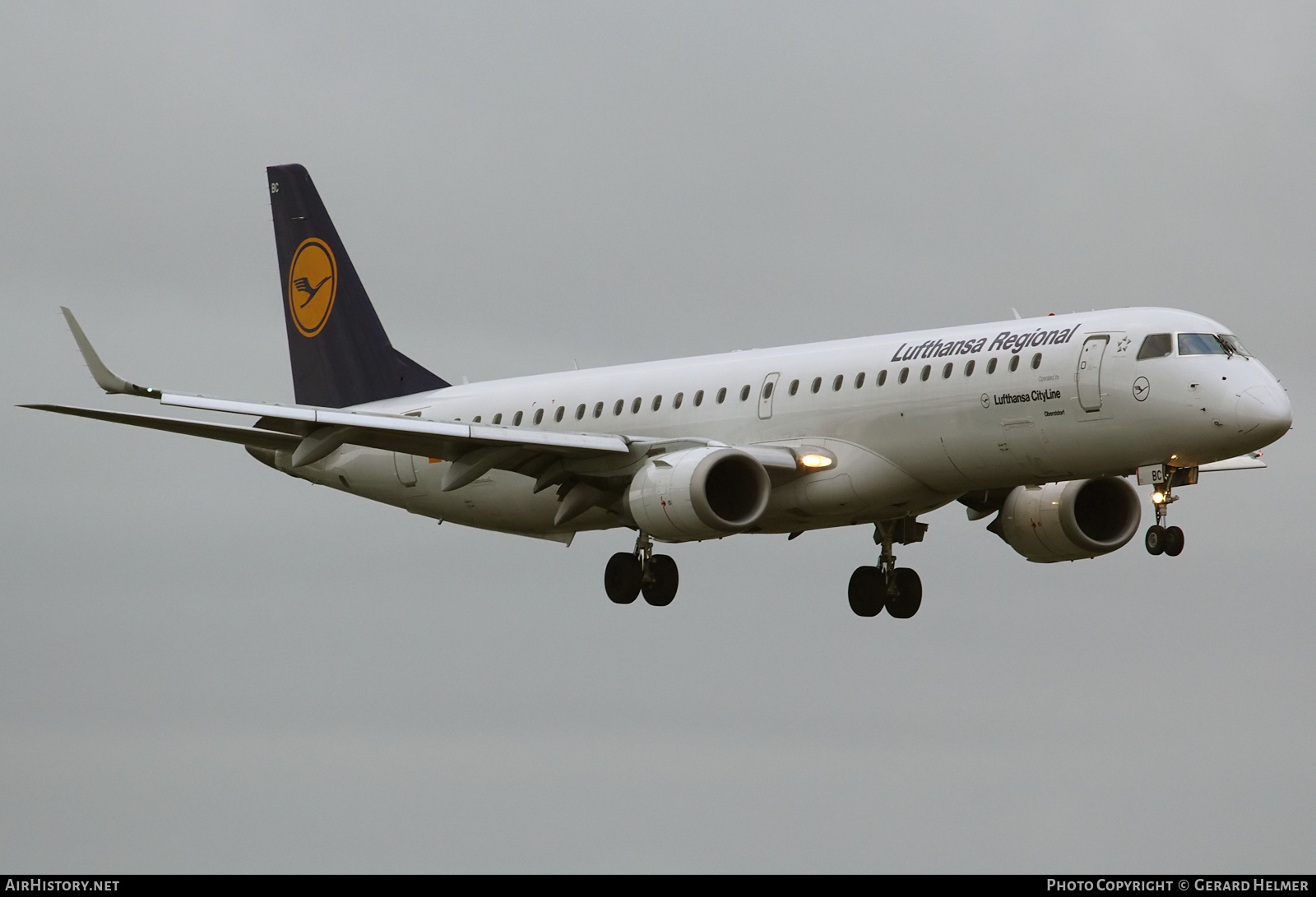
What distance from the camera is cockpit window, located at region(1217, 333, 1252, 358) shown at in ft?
117

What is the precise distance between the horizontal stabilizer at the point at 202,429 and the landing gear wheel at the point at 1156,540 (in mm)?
17859

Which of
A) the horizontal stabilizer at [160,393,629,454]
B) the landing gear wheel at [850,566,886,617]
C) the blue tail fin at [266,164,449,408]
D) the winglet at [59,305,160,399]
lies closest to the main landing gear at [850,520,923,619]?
the landing gear wheel at [850,566,886,617]

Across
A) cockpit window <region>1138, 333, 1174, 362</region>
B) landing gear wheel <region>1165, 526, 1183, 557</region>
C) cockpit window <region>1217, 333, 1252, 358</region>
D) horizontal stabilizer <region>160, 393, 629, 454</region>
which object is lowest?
landing gear wheel <region>1165, 526, 1183, 557</region>

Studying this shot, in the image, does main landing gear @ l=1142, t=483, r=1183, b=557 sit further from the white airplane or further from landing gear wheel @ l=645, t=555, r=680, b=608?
landing gear wheel @ l=645, t=555, r=680, b=608

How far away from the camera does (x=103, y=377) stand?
36.1m

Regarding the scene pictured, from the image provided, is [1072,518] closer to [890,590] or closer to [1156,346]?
[890,590]

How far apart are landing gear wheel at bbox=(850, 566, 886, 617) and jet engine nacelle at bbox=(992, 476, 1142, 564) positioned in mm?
3078

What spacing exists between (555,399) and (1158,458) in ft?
45.7

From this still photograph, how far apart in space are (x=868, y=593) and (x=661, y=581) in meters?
4.82

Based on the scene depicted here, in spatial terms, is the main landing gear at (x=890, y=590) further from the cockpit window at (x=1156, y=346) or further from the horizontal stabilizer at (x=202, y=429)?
the horizontal stabilizer at (x=202, y=429)

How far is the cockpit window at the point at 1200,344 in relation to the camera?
116ft

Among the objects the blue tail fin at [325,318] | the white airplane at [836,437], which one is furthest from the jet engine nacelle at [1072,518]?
the blue tail fin at [325,318]

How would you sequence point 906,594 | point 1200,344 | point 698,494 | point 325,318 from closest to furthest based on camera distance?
1. point 1200,344
2. point 698,494
3. point 906,594
4. point 325,318

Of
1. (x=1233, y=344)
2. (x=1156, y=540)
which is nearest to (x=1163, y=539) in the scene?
(x=1156, y=540)
